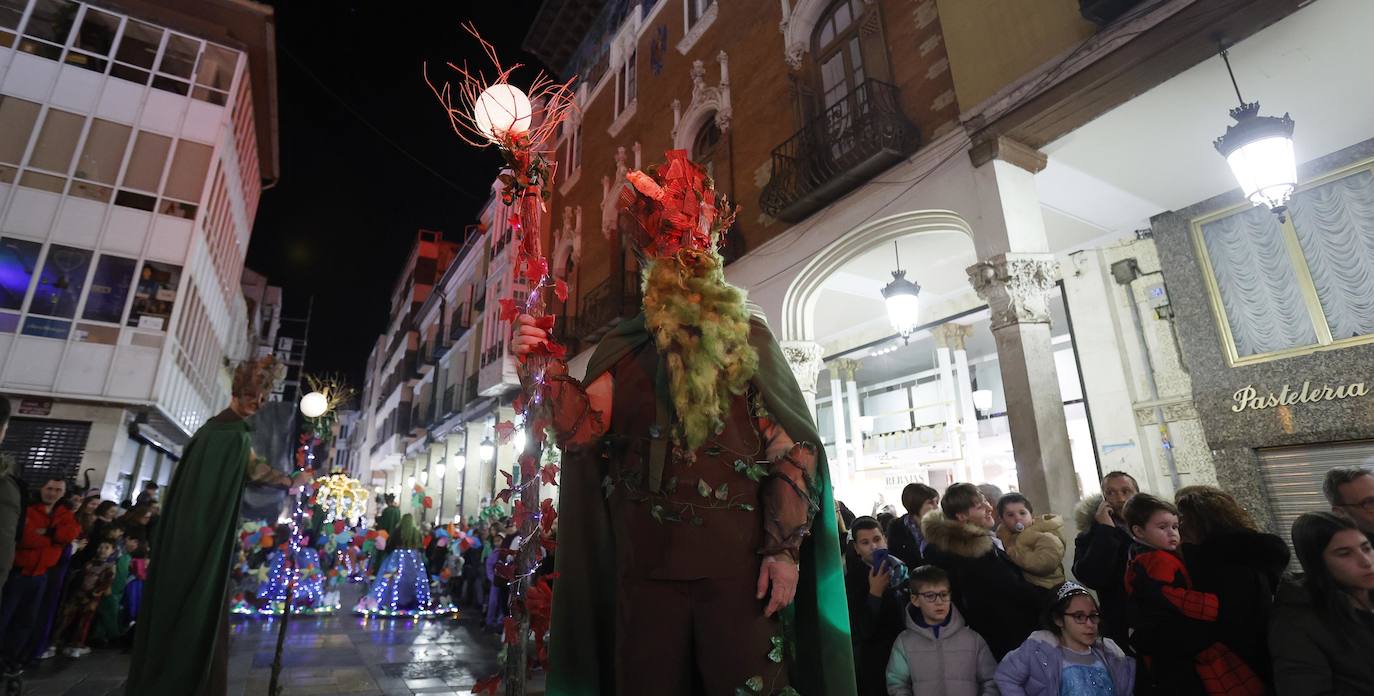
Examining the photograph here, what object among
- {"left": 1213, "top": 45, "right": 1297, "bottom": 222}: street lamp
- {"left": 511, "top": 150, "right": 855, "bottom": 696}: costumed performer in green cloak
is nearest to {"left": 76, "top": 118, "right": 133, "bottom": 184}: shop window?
{"left": 511, "top": 150, "right": 855, "bottom": 696}: costumed performer in green cloak

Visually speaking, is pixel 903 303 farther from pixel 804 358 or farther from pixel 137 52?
pixel 137 52

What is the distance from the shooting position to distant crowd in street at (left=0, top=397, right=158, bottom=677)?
219 inches

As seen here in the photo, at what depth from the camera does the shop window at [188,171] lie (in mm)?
14375

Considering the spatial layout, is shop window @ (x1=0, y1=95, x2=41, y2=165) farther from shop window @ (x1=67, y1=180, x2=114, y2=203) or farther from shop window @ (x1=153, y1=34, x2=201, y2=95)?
shop window @ (x1=153, y1=34, x2=201, y2=95)

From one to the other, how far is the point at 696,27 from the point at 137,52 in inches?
525

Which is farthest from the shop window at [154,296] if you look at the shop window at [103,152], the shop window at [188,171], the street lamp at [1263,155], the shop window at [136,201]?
the street lamp at [1263,155]

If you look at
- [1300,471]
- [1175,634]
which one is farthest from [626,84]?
[1175,634]

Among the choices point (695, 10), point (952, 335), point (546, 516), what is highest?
point (695, 10)

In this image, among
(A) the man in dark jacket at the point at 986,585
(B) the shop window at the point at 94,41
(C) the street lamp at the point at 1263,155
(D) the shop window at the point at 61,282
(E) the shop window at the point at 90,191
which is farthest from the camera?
(B) the shop window at the point at 94,41

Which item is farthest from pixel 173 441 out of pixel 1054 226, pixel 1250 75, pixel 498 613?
pixel 1250 75

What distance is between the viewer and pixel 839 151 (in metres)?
7.93

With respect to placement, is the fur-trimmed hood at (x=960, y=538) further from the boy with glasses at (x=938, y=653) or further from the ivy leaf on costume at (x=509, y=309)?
the ivy leaf on costume at (x=509, y=309)

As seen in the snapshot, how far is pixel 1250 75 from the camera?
18.8 feet

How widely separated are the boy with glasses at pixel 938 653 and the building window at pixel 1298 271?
19.7 ft
